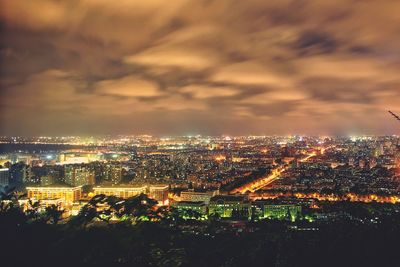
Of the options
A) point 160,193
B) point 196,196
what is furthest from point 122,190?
point 196,196

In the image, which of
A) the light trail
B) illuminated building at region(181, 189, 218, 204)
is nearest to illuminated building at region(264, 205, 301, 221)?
illuminated building at region(181, 189, 218, 204)

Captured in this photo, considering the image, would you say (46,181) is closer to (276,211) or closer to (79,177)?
(79,177)

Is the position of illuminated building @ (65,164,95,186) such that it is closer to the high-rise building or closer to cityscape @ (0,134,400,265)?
cityscape @ (0,134,400,265)

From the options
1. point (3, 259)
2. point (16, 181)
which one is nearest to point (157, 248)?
point (3, 259)

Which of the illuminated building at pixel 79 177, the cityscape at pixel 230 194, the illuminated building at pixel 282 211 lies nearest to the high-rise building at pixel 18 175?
the cityscape at pixel 230 194

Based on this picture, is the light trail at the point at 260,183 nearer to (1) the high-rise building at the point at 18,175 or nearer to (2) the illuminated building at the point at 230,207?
(2) the illuminated building at the point at 230,207

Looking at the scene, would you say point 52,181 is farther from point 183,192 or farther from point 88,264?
point 88,264
